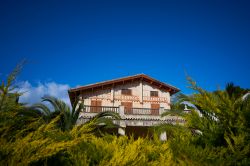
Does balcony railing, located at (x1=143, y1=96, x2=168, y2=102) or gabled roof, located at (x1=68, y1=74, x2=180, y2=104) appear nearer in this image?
gabled roof, located at (x1=68, y1=74, x2=180, y2=104)

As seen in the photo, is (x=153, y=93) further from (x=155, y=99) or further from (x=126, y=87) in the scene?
(x=126, y=87)

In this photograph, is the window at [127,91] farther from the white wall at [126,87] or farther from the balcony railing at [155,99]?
the balcony railing at [155,99]

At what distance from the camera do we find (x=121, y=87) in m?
30.7

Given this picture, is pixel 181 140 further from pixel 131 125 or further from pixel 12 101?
pixel 131 125

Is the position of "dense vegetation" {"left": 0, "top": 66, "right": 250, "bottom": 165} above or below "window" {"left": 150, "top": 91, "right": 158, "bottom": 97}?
below

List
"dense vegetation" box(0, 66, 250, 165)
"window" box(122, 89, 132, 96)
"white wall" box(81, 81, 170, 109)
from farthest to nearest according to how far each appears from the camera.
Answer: "window" box(122, 89, 132, 96) < "white wall" box(81, 81, 170, 109) < "dense vegetation" box(0, 66, 250, 165)

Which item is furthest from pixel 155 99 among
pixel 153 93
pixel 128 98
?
pixel 128 98

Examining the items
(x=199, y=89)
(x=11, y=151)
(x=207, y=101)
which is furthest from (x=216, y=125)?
(x=11, y=151)

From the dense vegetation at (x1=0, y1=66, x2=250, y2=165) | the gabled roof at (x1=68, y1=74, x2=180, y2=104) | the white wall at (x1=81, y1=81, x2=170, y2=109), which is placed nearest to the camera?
the dense vegetation at (x1=0, y1=66, x2=250, y2=165)

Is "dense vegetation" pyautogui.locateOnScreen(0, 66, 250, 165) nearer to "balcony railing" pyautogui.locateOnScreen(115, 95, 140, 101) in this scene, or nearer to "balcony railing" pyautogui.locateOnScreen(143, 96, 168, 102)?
"balcony railing" pyautogui.locateOnScreen(115, 95, 140, 101)

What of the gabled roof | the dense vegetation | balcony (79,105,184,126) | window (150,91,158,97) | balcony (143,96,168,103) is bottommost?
the dense vegetation

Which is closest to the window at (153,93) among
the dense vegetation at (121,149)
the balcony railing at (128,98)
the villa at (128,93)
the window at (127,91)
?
the villa at (128,93)

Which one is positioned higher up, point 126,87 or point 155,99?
point 126,87

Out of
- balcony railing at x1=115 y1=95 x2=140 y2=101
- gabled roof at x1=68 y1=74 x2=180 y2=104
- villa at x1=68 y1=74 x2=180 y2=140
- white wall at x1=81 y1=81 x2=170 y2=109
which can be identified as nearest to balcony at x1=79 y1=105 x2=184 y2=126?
villa at x1=68 y1=74 x2=180 y2=140
